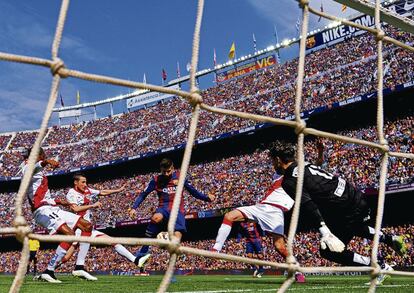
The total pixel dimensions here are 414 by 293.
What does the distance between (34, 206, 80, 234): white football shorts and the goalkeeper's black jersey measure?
13.5ft

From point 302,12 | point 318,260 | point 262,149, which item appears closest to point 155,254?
point 262,149

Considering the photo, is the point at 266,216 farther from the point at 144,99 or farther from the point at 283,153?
the point at 144,99

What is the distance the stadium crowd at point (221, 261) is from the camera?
691 inches

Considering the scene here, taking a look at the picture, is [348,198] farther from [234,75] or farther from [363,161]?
[234,75]

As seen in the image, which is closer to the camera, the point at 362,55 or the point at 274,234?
the point at 274,234

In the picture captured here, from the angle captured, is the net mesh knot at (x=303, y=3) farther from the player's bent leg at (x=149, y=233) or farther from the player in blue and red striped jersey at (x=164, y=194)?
the player's bent leg at (x=149, y=233)

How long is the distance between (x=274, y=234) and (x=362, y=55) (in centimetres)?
2189

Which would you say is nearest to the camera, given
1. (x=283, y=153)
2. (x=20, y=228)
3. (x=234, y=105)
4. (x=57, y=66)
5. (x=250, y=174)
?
(x=20, y=228)

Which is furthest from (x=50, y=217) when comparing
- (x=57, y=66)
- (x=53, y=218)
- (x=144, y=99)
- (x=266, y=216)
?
(x=144, y=99)

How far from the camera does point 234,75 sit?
39.2 metres

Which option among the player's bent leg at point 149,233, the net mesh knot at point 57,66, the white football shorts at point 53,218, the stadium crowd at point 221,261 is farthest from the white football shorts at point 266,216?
the stadium crowd at point 221,261

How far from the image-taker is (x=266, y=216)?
269 inches

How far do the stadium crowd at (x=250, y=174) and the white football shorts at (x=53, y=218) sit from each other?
48.0 ft

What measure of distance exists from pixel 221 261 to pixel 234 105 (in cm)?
A: 1367
